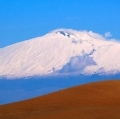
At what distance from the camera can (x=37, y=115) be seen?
28.5m

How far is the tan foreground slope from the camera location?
2802cm

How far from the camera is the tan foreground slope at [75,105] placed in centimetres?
2802

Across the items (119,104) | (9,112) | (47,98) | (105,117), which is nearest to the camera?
(105,117)

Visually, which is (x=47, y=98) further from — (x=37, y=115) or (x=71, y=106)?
(x=37, y=115)

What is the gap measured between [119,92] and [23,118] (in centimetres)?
1153

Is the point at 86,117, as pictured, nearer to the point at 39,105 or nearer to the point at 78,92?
the point at 39,105

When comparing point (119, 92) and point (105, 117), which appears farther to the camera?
point (119, 92)

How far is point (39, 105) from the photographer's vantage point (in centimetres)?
3375

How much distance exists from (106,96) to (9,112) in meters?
8.19

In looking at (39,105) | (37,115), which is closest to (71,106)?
(39,105)

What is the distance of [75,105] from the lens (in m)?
33.3

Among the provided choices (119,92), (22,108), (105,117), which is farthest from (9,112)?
(119,92)

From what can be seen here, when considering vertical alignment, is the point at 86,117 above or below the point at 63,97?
below

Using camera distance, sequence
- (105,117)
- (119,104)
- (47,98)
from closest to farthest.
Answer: (105,117) → (119,104) → (47,98)
